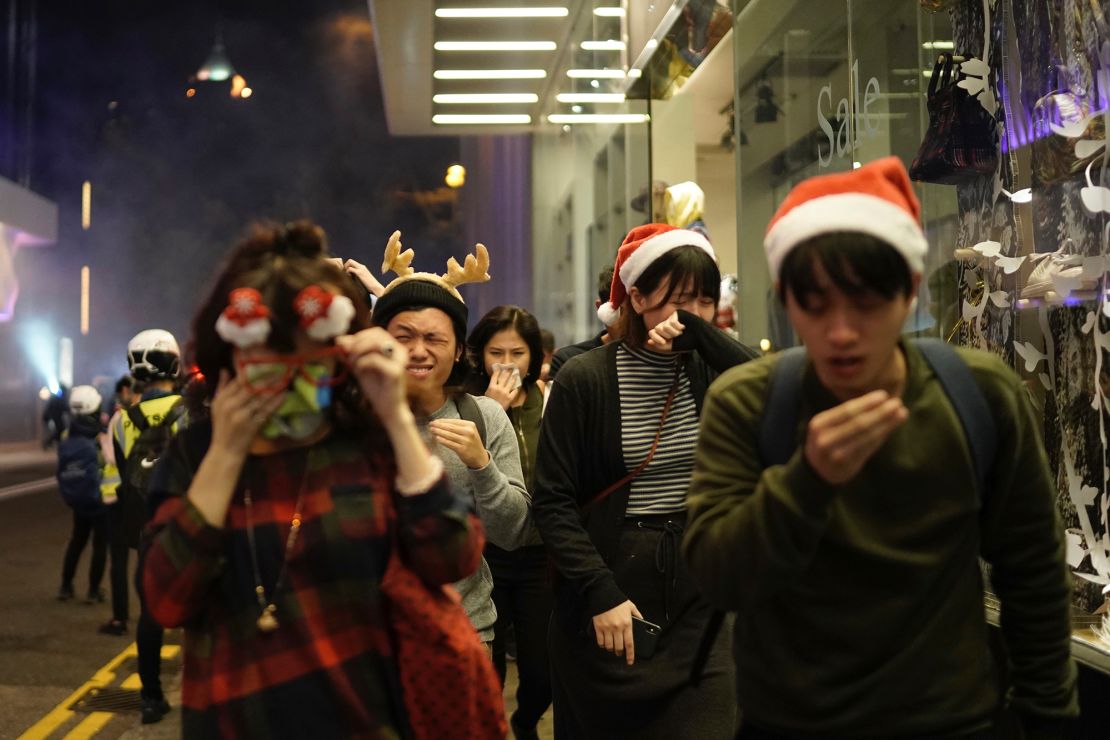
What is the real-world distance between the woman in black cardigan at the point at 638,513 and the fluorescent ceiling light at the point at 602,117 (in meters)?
7.92

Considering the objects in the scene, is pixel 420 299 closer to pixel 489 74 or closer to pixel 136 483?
pixel 136 483

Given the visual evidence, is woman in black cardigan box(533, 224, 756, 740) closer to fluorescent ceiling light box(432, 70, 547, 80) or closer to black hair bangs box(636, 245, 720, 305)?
black hair bangs box(636, 245, 720, 305)

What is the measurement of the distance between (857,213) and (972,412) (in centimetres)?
39

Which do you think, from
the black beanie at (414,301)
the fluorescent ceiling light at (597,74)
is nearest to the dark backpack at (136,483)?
the black beanie at (414,301)

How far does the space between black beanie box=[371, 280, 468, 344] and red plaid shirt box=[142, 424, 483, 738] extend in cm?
173

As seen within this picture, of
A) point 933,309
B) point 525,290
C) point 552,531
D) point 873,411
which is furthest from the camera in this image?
point 525,290

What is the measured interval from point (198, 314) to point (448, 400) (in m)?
1.78

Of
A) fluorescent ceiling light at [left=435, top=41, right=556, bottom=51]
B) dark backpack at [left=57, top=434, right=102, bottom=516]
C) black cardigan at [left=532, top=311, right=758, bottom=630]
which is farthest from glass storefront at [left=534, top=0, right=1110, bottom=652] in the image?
fluorescent ceiling light at [left=435, top=41, right=556, bottom=51]

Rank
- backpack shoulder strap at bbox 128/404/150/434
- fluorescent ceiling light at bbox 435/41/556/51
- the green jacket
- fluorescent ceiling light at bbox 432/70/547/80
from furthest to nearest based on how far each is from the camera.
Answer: fluorescent ceiling light at bbox 432/70/547/80
fluorescent ceiling light at bbox 435/41/556/51
backpack shoulder strap at bbox 128/404/150/434
the green jacket

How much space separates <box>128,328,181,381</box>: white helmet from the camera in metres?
6.73

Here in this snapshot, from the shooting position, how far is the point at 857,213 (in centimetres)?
192

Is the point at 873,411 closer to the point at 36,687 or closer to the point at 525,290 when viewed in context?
the point at 36,687

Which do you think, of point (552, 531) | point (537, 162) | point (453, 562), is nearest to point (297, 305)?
point (453, 562)

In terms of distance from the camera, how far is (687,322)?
11.6ft
